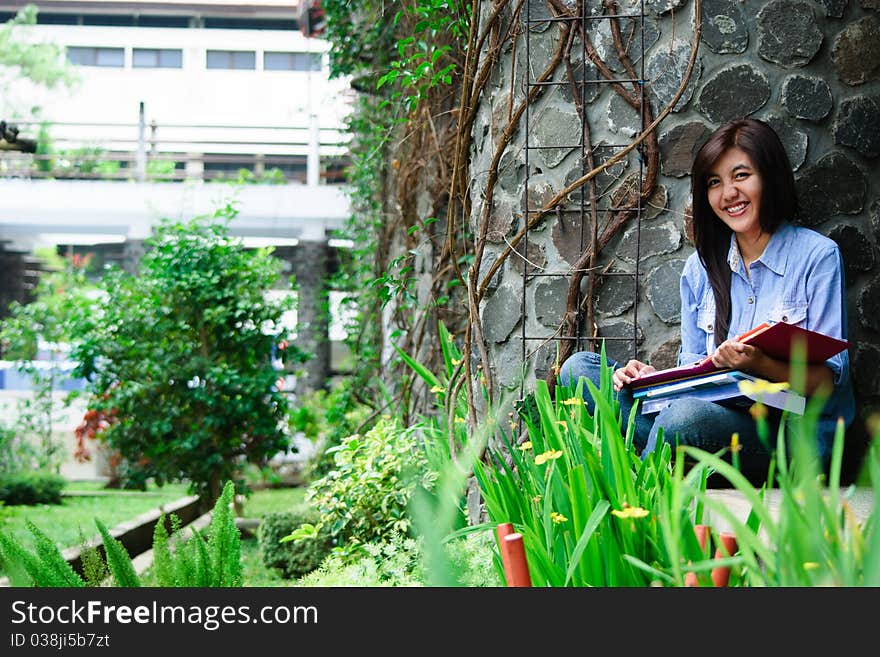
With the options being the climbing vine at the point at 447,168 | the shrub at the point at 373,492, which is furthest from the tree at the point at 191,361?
the shrub at the point at 373,492

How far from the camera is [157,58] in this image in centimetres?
1476

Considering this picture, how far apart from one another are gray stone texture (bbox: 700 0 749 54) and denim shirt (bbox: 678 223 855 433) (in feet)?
1.83

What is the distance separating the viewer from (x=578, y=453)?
1.48 m

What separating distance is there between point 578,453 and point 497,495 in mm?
361

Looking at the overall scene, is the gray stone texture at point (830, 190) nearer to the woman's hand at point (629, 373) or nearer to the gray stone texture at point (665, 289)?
the gray stone texture at point (665, 289)

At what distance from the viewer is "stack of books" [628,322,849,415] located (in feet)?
5.95

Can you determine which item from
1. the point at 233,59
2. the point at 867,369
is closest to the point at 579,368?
the point at 867,369

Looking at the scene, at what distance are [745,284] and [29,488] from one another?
6.32m

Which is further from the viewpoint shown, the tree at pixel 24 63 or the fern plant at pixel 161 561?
the tree at pixel 24 63

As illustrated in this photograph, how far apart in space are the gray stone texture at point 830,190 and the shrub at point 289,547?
8.95ft

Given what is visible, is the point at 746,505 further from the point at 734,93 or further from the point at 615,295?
the point at 734,93

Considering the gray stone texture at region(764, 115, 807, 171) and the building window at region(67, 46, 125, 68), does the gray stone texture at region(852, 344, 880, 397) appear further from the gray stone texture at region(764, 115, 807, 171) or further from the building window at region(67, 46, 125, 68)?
the building window at region(67, 46, 125, 68)

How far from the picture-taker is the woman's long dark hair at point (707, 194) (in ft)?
7.20
